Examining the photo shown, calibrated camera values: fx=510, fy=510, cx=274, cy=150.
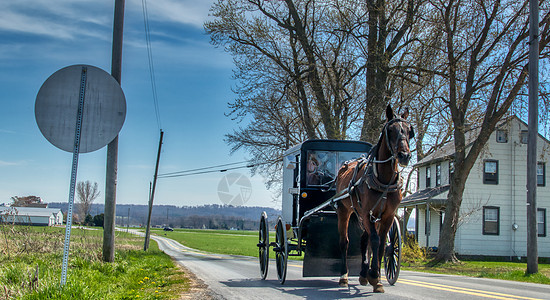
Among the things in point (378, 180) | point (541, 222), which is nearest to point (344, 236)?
point (378, 180)

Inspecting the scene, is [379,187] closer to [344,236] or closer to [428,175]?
[344,236]

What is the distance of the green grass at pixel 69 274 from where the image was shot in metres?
6.64

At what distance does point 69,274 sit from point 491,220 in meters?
29.2

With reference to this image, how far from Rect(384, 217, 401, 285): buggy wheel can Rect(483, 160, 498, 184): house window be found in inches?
1009

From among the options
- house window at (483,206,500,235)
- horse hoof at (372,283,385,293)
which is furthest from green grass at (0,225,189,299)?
house window at (483,206,500,235)

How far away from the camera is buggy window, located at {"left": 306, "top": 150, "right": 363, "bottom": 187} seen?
10.6m

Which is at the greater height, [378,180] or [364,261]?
[378,180]

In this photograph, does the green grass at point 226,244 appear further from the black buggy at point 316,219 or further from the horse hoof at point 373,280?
the horse hoof at point 373,280

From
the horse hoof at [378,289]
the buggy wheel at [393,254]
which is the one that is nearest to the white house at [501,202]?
the buggy wheel at [393,254]

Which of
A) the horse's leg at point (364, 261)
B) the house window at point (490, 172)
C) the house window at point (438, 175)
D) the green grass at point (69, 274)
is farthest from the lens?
the house window at point (438, 175)

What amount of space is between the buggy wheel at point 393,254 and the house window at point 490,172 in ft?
84.1

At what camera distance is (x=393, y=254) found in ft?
30.4

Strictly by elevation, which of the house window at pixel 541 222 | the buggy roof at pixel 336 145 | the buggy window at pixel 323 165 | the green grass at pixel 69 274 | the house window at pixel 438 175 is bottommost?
the green grass at pixel 69 274

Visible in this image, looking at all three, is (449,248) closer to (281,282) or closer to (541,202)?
(541,202)
